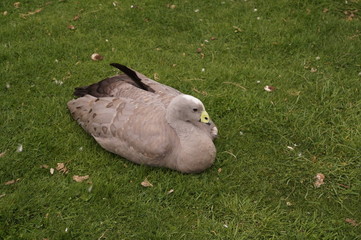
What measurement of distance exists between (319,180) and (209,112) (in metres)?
1.75

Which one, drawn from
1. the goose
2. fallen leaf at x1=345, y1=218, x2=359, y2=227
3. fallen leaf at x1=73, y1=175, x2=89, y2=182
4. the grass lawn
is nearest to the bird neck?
the goose

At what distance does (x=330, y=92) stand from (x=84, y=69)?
396 centimetres

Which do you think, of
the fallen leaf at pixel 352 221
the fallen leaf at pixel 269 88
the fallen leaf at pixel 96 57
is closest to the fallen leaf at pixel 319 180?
the fallen leaf at pixel 352 221

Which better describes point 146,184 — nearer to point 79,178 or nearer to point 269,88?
point 79,178

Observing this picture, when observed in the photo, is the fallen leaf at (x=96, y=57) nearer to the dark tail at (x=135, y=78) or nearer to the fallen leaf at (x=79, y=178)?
the dark tail at (x=135, y=78)

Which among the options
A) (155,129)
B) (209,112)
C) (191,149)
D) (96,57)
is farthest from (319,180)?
(96,57)

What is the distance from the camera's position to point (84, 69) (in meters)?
5.95

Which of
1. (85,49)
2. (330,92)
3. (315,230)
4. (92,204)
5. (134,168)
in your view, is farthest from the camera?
(85,49)

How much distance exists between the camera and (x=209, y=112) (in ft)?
16.7

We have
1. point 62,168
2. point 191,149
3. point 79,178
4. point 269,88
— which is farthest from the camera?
point 269,88

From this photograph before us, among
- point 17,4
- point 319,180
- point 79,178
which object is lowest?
point 79,178

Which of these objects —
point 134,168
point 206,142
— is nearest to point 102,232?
point 134,168

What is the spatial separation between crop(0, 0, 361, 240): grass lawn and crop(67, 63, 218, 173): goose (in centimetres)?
23

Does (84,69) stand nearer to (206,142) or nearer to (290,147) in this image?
(206,142)
